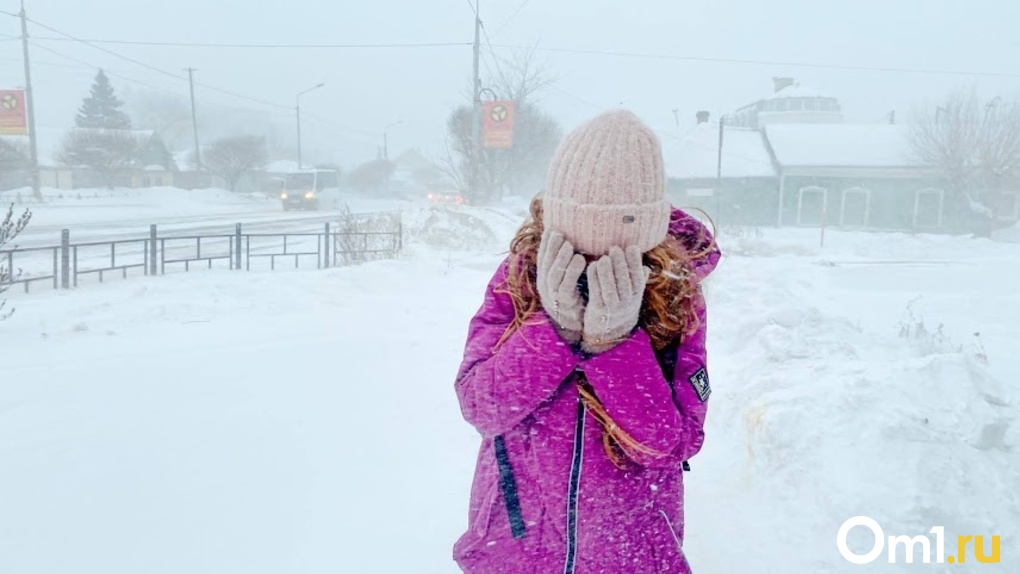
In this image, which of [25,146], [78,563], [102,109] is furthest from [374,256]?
[102,109]

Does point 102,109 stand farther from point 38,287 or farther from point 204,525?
point 204,525

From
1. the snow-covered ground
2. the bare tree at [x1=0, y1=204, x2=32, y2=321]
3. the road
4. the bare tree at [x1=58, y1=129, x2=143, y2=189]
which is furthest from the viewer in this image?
the bare tree at [x1=58, y1=129, x2=143, y2=189]

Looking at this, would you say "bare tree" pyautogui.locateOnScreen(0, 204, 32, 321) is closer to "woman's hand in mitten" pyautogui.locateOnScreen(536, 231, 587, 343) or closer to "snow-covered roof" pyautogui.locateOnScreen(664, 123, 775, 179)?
"woman's hand in mitten" pyautogui.locateOnScreen(536, 231, 587, 343)

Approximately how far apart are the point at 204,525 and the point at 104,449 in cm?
108

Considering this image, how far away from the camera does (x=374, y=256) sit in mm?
16312

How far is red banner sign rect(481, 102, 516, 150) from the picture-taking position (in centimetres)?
2130

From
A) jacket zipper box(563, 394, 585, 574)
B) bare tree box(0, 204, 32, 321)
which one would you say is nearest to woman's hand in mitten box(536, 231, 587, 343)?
jacket zipper box(563, 394, 585, 574)

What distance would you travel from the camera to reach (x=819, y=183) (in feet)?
120

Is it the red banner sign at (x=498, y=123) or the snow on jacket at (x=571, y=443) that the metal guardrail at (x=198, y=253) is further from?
the snow on jacket at (x=571, y=443)

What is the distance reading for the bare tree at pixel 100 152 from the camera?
44.9m

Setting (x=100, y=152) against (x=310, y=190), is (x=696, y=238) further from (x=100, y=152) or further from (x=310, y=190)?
(x=100, y=152)

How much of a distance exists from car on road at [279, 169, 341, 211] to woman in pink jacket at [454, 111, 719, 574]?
34553mm

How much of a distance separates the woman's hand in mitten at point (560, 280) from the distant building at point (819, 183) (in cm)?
3411

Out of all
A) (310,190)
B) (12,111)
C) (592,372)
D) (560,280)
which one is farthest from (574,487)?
(310,190)
